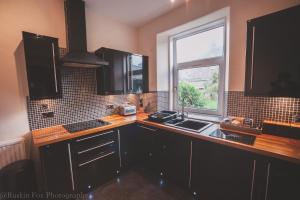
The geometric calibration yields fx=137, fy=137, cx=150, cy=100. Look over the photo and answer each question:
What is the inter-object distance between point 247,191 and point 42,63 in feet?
8.10

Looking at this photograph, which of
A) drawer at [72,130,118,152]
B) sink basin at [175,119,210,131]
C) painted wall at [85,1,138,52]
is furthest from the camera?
painted wall at [85,1,138,52]

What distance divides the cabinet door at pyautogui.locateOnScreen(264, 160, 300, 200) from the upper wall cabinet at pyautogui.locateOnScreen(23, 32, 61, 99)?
229 cm

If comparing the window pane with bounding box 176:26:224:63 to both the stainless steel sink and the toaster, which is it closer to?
the stainless steel sink

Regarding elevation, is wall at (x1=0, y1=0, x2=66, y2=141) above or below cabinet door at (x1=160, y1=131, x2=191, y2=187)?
above

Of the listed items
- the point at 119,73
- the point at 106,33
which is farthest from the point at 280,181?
the point at 106,33

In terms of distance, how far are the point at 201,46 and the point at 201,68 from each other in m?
0.36

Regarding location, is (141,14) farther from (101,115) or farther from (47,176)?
(47,176)

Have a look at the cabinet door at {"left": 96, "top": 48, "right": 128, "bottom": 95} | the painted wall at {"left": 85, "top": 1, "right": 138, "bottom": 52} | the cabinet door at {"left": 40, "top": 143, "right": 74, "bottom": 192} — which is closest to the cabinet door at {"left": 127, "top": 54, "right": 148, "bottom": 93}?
the cabinet door at {"left": 96, "top": 48, "right": 128, "bottom": 95}

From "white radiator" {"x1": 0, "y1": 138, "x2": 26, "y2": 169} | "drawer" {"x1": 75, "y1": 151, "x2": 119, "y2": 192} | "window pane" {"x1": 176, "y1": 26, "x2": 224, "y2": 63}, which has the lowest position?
"drawer" {"x1": 75, "y1": 151, "x2": 119, "y2": 192}

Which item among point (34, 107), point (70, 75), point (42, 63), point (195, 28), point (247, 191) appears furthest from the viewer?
point (195, 28)

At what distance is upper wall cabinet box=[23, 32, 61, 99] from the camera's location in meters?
1.50

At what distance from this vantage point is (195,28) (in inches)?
89.6

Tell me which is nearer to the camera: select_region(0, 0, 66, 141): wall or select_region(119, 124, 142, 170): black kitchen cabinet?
select_region(0, 0, 66, 141): wall

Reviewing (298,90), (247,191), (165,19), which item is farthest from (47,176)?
(165,19)
